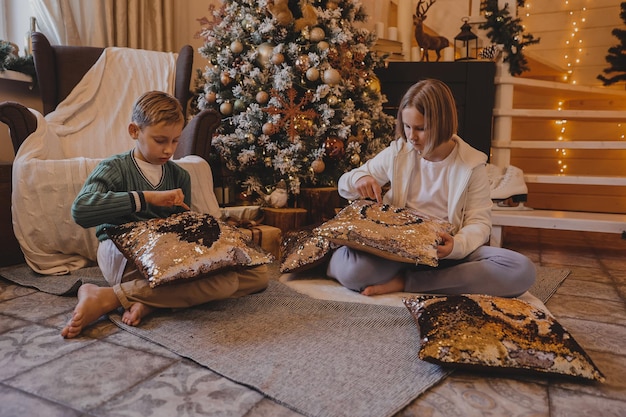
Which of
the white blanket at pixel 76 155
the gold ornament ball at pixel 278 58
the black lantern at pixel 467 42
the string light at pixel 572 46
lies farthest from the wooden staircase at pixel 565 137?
the white blanket at pixel 76 155

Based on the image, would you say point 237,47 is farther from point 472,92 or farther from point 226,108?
point 472,92

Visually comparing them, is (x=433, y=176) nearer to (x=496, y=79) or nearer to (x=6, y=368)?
(x=6, y=368)

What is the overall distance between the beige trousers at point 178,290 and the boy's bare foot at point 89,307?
0.02m

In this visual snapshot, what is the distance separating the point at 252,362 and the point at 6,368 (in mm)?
506

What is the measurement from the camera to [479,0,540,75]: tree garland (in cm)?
286

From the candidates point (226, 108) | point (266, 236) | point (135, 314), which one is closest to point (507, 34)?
point (226, 108)

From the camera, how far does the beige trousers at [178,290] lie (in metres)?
1.32

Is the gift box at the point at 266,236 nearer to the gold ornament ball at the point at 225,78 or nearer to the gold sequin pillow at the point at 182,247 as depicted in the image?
the gold sequin pillow at the point at 182,247

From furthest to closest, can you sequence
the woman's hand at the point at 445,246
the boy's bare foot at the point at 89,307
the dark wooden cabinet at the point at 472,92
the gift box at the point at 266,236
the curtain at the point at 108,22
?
the dark wooden cabinet at the point at 472,92 → the curtain at the point at 108,22 → the gift box at the point at 266,236 → the woman's hand at the point at 445,246 → the boy's bare foot at the point at 89,307

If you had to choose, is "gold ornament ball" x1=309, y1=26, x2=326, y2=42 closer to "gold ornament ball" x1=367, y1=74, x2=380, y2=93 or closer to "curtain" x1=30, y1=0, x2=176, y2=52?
"gold ornament ball" x1=367, y1=74, x2=380, y2=93

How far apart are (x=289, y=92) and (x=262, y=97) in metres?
0.13

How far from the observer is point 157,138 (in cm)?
143

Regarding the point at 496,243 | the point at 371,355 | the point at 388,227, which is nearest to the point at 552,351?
the point at 371,355

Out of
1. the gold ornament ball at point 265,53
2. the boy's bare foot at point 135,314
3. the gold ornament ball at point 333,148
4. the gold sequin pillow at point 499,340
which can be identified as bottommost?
the boy's bare foot at point 135,314
